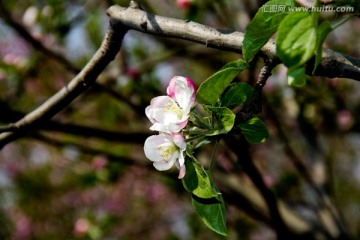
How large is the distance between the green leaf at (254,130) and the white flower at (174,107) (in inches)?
3.6

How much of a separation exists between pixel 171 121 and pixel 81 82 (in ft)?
0.88

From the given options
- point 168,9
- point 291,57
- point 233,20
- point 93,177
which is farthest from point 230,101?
point 168,9

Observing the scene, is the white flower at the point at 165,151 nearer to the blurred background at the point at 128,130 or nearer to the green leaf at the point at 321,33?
the green leaf at the point at 321,33

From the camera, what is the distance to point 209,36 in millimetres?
680

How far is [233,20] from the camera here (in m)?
2.46

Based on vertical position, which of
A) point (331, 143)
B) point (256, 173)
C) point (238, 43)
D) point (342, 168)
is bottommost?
point (342, 168)

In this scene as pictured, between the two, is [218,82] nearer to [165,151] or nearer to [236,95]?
[236,95]

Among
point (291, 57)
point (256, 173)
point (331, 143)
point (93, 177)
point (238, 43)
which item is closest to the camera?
point (291, 57)

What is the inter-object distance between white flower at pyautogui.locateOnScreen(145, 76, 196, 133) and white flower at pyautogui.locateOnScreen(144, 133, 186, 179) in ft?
0.07

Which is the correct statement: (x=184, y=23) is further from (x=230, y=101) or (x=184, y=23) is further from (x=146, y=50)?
(x=146, y=50)

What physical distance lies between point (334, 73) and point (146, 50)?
102 inches

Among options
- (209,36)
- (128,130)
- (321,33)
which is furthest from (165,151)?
(128,130)

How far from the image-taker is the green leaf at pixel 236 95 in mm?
670

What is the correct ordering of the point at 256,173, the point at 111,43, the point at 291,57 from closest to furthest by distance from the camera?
1. the point at 291,57
2. the point at 111,43
3. the point at 256,173
